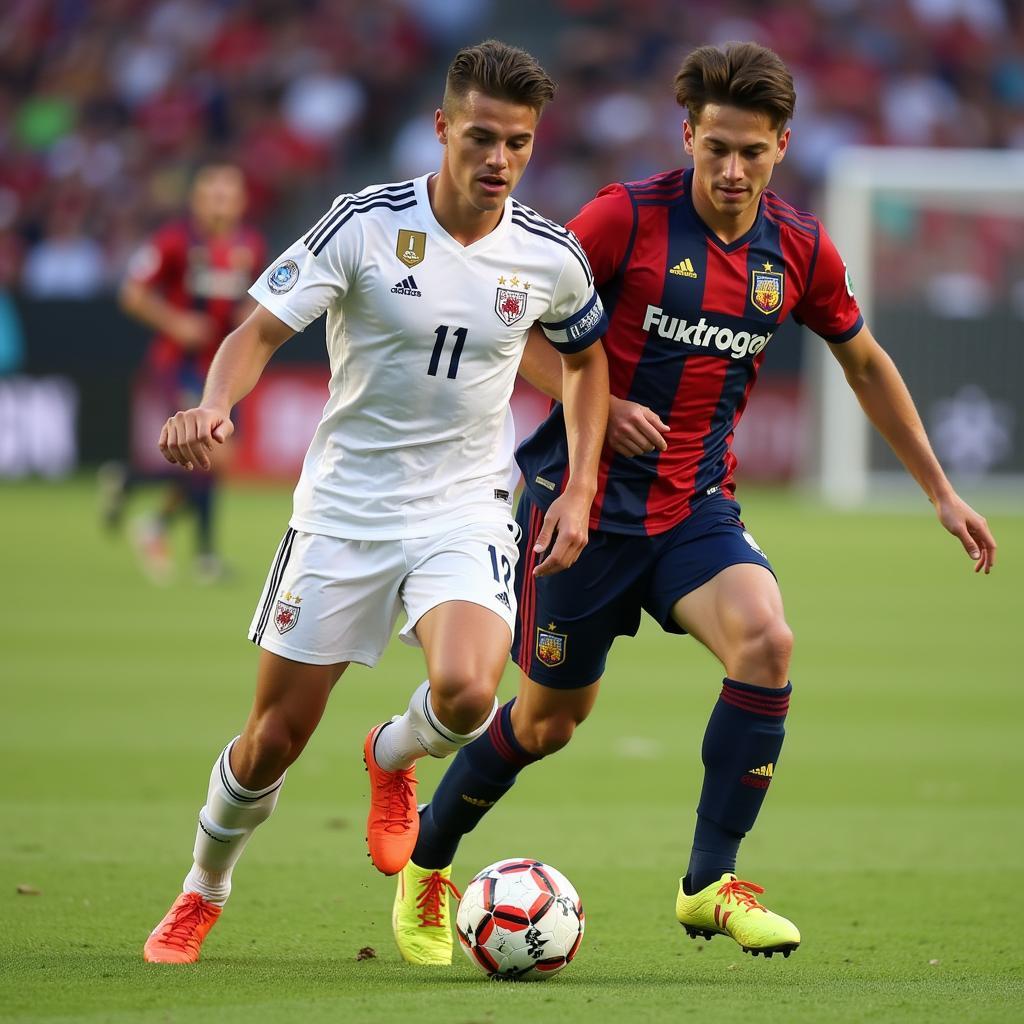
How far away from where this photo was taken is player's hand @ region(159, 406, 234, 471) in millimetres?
4184

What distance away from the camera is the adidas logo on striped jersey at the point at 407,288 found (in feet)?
15.5

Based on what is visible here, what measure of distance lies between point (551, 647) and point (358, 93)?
759 inches

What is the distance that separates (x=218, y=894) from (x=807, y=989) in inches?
63.5

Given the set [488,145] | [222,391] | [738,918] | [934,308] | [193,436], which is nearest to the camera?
[193,436]

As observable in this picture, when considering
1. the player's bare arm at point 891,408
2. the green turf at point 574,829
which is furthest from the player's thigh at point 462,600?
the player's bare arm at point 891,408

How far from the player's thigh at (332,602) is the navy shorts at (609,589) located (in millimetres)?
526

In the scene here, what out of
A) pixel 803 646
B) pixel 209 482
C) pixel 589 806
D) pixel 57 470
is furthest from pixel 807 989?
pixel 57 470

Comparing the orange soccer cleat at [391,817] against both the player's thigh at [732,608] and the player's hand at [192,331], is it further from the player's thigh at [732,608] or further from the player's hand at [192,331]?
the player's hand at [192,331]

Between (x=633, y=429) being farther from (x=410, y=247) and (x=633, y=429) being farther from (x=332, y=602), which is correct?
(x=332, y=602)

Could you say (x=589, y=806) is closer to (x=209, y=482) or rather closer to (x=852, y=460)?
(x=209, y=482)

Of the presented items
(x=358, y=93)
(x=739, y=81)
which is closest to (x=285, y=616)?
(x=739, y=81)

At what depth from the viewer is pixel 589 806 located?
7160 millimetres

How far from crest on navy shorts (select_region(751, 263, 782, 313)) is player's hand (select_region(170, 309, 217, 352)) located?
817 cm

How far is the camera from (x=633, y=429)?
504 centimetres
